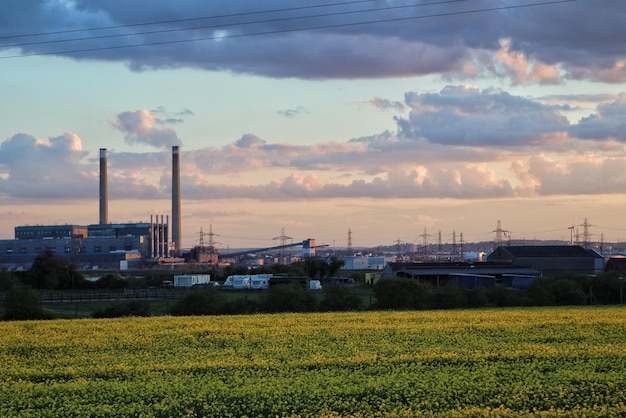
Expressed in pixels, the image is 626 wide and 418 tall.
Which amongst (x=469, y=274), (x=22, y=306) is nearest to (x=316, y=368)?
(x=22, y=306)

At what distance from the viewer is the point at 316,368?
24656mm

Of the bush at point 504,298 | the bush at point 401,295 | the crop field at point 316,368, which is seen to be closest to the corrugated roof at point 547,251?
the bush at point 504,298

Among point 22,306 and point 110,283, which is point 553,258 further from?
point 22,306

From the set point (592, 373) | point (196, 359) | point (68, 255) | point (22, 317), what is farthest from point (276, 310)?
point (68, 255)

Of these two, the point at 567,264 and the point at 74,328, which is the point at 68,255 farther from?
the point at 74,328

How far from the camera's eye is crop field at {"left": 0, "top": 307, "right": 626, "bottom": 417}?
19.0 metres

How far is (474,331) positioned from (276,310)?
17.9m

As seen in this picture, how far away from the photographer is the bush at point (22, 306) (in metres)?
46.6

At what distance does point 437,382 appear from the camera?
21359mm

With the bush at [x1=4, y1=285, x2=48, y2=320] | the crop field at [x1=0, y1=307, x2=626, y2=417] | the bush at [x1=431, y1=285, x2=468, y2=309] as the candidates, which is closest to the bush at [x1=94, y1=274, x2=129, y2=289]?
the bush at [x1=4, y1=285, x2=48, y2=320]

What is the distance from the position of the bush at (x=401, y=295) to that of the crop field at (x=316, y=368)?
41.8ft

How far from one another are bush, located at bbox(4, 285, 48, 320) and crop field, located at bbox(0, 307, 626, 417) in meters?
7.78

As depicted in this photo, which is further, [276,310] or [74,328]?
[276,310]

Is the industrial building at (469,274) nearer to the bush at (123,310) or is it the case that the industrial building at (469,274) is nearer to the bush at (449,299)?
the bush at (449,299)
